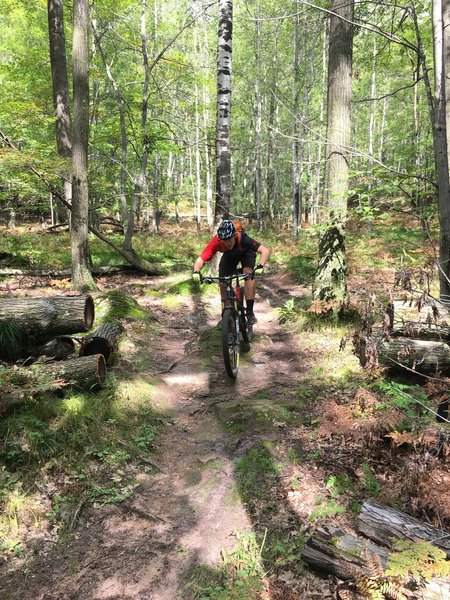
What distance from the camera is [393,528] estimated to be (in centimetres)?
296

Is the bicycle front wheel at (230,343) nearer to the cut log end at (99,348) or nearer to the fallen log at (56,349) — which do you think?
the cut log end at (99,348)

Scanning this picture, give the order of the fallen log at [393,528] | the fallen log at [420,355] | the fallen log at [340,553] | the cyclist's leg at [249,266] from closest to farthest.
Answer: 1. the fallen log at [340,553]
2. the fallen log at [393,528]
3. the fallen log at [420,355]
4. the cyclist's leg at [249,266]

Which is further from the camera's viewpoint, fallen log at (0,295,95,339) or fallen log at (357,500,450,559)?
fallen log at (0,295,95,339)

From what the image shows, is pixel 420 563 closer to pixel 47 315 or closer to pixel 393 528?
pixel 393 528

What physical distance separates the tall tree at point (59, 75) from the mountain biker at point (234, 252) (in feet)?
25.6

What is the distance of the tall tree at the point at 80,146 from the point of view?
8914 mm

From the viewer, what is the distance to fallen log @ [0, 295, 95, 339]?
5789mm

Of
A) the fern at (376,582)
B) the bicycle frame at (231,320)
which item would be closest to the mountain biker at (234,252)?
the bicycle frame at (231,320)

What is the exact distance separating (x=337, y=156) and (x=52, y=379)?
21.6 feet

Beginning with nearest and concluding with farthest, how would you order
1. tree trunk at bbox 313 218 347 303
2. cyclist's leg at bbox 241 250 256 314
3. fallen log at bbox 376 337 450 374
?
fallen log at bbox 376 337 450 374, cyclist's leg at bbox 241 250 256 314, tree trunk at bbox 313 218 347 303

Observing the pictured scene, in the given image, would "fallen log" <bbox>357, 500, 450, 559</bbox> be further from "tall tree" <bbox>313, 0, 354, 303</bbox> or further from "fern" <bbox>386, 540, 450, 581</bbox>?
"tall tree" <bbox>313, 0, 354, 303</bbox>

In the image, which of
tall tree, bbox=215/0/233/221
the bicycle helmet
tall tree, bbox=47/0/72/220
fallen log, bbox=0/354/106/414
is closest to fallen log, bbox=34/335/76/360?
fallen log, bbox=0/354/106/414

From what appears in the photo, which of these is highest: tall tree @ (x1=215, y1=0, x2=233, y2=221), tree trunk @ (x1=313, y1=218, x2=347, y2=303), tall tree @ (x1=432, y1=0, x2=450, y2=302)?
tall tree @ (x1=215, y1=0, x2=233, y2=221)

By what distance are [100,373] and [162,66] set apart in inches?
553
